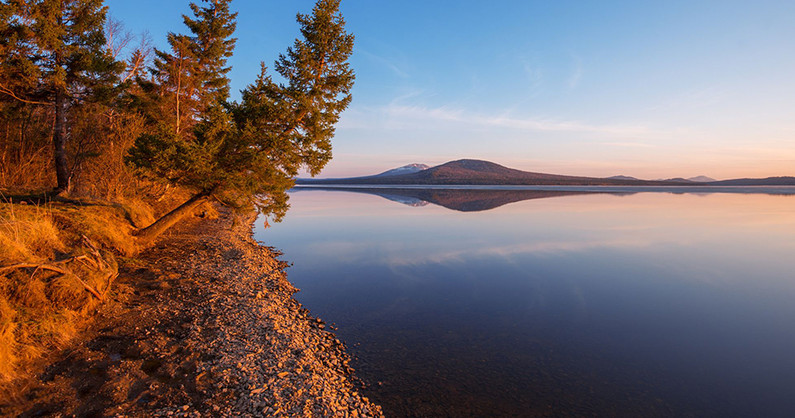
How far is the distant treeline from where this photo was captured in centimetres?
1241

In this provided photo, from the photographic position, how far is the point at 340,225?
2620 cm

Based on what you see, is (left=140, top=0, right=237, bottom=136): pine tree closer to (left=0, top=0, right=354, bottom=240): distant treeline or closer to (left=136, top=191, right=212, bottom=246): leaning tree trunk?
(left=0, top=0, right=354, bottom=240): distant treeline

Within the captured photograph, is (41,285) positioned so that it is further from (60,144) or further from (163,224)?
(60,144)

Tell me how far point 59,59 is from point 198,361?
19015 millimetres

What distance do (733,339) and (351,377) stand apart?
9.02 m

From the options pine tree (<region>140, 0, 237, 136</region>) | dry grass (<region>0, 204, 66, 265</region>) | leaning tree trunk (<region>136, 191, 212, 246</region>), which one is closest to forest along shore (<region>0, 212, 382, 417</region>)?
dry grass (<region>0, 204, 66, 265</region>)

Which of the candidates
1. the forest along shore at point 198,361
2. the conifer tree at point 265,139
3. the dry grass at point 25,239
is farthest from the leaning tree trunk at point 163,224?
the forest along shore at point 198,361

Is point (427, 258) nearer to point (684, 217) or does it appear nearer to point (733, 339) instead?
point (733, 339)

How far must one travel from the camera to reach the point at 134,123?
1859 cm

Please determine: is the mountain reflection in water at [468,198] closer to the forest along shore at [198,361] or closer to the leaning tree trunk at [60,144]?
the forest along shore at [198,361]

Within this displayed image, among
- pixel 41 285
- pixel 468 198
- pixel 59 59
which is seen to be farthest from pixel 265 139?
pixel 468 198

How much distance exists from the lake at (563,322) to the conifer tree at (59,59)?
38.2ft

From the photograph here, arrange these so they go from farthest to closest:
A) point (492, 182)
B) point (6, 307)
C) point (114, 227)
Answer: point (492, 182), point (114, 227), point (6, 307)

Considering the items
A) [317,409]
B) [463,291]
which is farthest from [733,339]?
[317,409]
